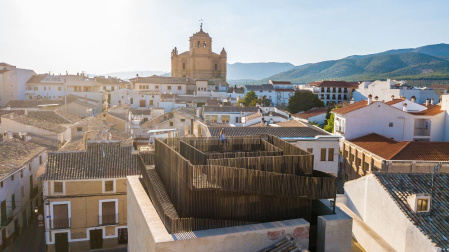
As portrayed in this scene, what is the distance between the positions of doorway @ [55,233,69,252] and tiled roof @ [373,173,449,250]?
15.4 meters

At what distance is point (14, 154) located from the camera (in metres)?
24.5

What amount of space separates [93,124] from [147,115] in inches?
384

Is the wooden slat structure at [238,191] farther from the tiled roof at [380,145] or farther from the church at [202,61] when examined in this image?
the church at [202,61]

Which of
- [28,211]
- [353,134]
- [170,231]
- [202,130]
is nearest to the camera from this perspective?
[170,231]

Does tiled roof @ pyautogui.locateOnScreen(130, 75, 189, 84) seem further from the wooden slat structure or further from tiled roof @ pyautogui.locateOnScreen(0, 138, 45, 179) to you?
the wooden slat structure

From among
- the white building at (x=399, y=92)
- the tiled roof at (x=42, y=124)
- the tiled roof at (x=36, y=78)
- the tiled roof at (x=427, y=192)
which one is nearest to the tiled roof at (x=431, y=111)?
the white building at (x=399, y=92)

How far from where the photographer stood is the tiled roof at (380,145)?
26770 millimetres

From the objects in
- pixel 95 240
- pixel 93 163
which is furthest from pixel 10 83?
pixel 95 240

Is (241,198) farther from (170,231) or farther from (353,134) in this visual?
(353,134)

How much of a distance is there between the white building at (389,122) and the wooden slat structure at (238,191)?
22.7 m

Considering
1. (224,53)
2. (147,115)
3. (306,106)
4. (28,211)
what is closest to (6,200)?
(28,211)

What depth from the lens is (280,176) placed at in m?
9.92

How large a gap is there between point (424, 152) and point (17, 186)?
25.4 m

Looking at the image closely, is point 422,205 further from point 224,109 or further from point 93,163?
point 224,109
